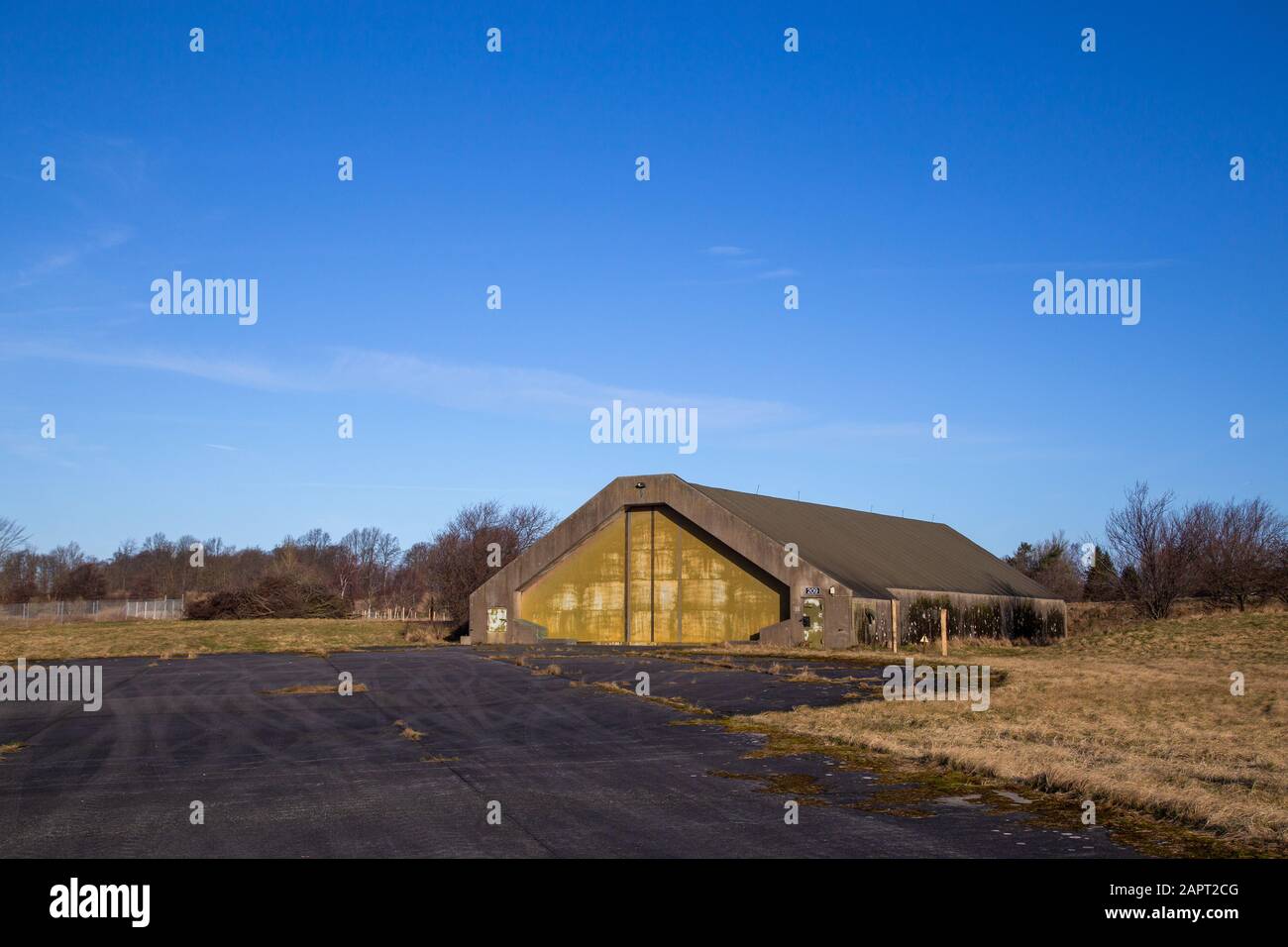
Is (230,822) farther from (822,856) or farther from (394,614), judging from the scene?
(394,614)

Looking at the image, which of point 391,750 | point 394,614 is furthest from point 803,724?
point 394,614

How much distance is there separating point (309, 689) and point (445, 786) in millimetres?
14336

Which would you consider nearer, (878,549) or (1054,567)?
(878,549)

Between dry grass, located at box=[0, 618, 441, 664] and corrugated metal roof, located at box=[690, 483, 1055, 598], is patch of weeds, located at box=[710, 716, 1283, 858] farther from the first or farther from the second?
dry grass, located at box=[0, 618, 441, 664]

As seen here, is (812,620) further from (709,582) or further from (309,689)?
(309,689)

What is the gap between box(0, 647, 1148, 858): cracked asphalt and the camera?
9.69m

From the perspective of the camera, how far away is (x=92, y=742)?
17.1 m

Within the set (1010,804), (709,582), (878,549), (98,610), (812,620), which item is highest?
(878,549)

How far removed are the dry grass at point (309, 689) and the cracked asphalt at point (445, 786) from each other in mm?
592

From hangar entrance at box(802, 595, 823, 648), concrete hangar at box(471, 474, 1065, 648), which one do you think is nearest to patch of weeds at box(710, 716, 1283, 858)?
hangar entrance at box(802, 595, 823, 648)

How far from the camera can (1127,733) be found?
16375 mm

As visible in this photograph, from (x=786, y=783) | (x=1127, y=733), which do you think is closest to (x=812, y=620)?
(x=1127, y=733)

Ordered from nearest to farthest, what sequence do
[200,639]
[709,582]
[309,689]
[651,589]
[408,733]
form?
1. [408,733]
2. [309,689]
3. [709,582]
4. [651,589]
5. [200,639]
